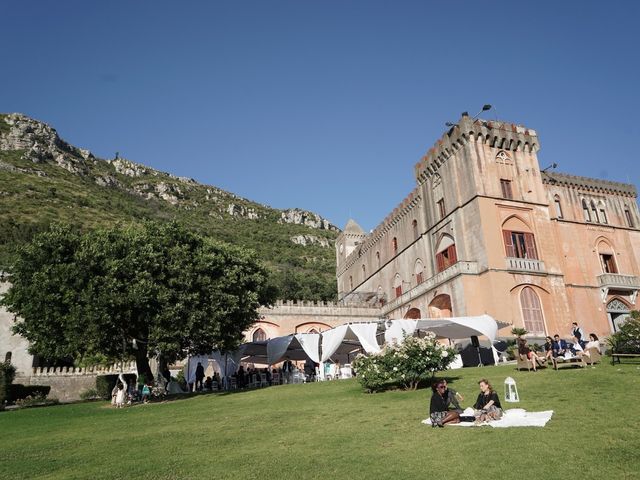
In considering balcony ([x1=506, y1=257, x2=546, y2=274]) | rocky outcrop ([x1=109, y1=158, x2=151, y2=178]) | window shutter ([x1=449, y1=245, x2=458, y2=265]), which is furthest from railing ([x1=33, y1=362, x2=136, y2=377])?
rocky outcrop ([x1=109, y1=158, x2=151, y2=178])

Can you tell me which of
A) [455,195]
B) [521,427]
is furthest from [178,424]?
[455,195]

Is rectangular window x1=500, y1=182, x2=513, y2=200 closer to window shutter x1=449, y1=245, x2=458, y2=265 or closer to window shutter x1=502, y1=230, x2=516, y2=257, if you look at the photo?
window shutter x1=502, y1=230, x2=516, y2=257

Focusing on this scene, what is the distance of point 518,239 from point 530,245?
0.86 m

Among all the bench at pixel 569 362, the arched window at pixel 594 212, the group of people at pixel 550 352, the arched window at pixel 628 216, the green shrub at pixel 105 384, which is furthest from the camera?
the arched window at pixel 628 216

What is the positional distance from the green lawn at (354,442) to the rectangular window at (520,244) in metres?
14.7

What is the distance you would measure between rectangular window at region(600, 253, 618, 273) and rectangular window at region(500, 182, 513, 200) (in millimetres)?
8397

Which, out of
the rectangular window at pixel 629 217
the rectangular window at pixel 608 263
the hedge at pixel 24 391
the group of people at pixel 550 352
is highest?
the rectangular window at pixel 629 217

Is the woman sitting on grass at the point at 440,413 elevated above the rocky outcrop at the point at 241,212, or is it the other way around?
the rocky outcrop at the point at 241,212

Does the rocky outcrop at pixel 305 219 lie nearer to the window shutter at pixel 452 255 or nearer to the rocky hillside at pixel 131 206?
the rocky hillside at pixel 131 206

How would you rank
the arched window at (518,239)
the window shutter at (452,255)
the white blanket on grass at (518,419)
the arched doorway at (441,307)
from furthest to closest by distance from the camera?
the window shutter at (452,255) → the arched doorway at (441,307) → the arched window at (518,239) → the white blanket on grass at (518,419)

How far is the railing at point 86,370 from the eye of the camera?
28.5m

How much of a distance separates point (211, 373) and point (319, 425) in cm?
2441

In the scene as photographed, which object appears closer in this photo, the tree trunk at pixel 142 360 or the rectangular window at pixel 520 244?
the tree trunk at pixel 142 360

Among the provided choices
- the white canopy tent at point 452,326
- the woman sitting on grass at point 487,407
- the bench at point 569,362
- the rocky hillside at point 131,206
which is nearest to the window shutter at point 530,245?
the white canopy tent at point 452,326
